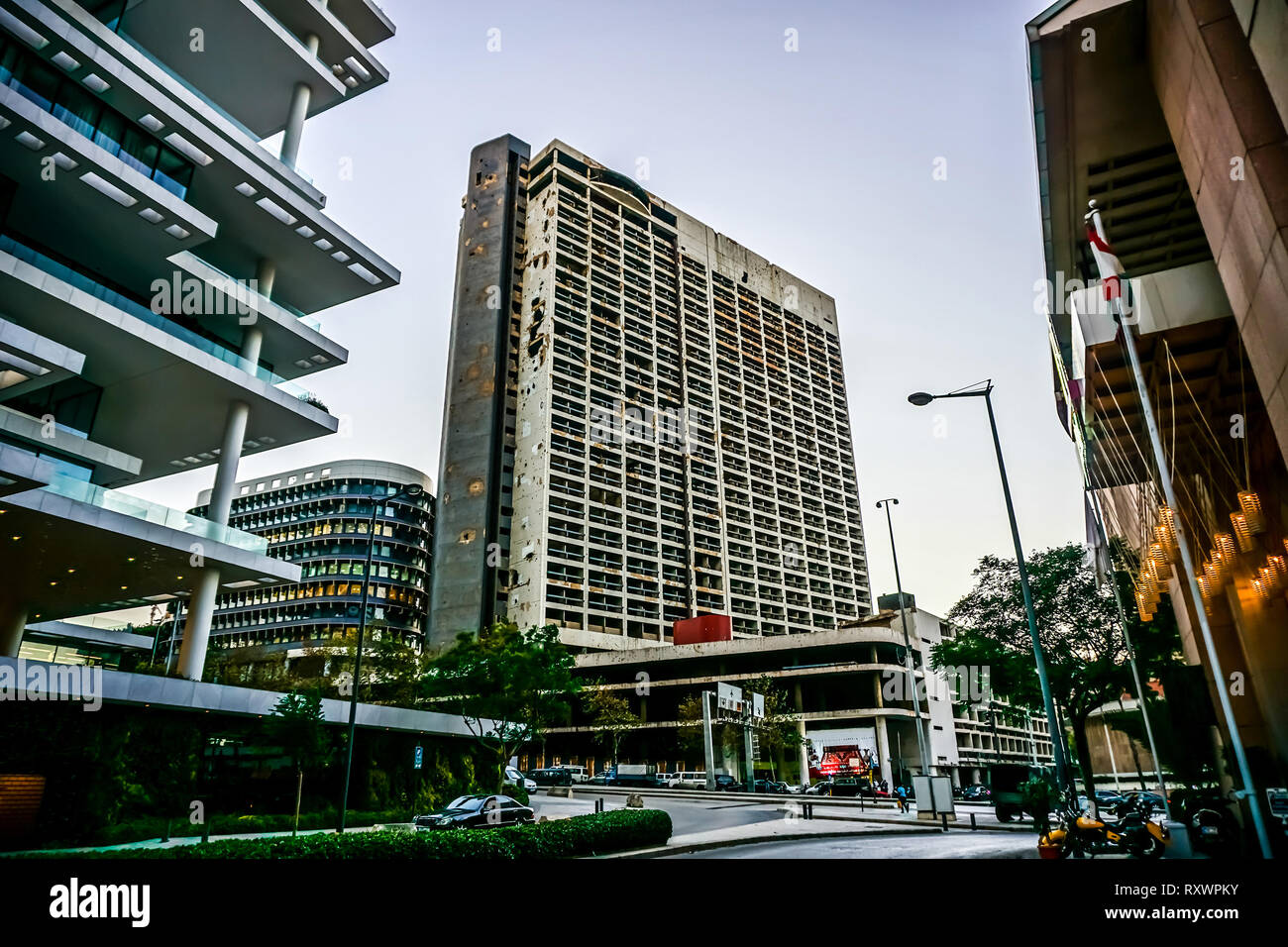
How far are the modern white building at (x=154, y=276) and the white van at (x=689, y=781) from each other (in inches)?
1452

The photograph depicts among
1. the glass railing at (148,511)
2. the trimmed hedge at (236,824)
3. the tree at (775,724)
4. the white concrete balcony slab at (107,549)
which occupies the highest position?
the glass railing at (148,511)

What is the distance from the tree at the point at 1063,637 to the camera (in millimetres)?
33125

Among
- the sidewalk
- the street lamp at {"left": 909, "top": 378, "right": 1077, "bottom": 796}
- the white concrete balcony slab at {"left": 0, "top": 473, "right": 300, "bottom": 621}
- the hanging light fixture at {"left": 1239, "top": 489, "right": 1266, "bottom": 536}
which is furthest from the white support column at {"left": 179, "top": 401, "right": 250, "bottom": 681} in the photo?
the hanging light fixture at {"left": 1239, "top": 489, "right": 1266, "bottom": 536}

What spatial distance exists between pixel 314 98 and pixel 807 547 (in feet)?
307

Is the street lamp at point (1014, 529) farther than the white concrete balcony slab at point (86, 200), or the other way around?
the white concrete balcony slab at point (86, 200)

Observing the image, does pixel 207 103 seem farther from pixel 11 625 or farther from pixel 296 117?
pixel 11 625

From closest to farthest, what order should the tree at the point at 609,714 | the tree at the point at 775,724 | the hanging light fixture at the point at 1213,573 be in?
the hanging light fixture at the point at 1213,573 < the tree at the point at 775,724 < the tree at the point at 609,714

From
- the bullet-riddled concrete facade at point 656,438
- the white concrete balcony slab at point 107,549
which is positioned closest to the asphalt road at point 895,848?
the white concrete balcony slab at point 107,549

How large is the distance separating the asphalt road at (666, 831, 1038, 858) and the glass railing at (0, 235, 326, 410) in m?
25.6

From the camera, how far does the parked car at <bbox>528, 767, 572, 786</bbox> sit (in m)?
56.2

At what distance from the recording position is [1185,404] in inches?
763

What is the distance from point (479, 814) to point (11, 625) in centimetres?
2455

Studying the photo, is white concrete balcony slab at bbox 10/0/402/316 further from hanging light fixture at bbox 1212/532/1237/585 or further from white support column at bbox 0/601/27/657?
hanging light fixture at bbox 1212/532/1237/585

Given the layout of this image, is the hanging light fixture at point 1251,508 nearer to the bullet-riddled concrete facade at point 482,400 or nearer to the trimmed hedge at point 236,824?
the trimmed hedge at point 236,824
